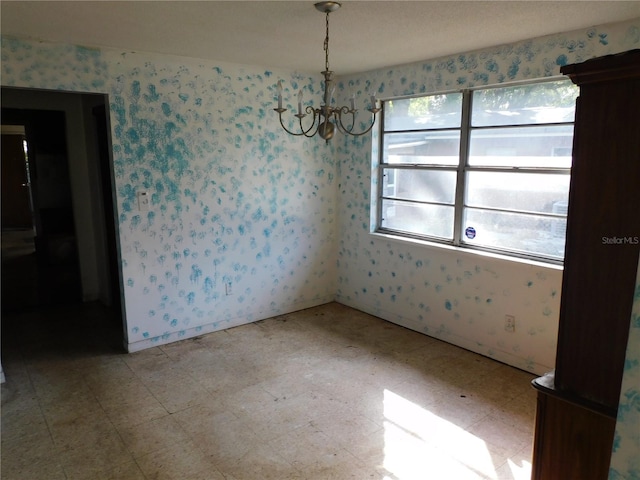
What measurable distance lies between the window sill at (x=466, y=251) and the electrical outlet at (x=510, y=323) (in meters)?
0.44

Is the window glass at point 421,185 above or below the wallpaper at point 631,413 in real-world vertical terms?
above

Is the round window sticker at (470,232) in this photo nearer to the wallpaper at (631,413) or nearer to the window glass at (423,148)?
the window glass at (423,148)

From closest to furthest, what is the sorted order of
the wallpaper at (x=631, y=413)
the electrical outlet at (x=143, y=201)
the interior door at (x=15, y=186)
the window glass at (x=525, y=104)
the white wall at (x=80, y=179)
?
the wallpaper at (x=631, y=413) < the window glass at (x=525, y=104) < the electrical outlet at (x=143, y=201) < the white wall at (x=80, y=179) < the interior door at (x=15, y=186)

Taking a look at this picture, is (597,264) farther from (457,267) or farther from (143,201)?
(143,201)

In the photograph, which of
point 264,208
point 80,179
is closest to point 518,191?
point 264,208

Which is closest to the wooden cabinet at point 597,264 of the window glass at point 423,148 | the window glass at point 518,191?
the window glass at point 518,191

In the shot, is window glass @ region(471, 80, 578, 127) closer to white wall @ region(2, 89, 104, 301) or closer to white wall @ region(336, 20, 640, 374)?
white wall @ region(336, 20, 640, 374)

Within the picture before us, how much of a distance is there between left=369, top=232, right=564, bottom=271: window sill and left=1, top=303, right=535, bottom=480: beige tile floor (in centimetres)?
82

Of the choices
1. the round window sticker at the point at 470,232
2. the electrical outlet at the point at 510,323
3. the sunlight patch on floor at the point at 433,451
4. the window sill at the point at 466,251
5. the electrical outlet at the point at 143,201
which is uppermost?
the electrical outlet at the point at 143,201

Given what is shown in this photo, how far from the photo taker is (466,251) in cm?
366

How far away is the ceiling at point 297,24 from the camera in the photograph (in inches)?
93.4

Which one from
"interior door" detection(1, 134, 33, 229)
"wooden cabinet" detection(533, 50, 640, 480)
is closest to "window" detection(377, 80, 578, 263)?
"wooden cabinet" detection(533, 50, 640, 480)

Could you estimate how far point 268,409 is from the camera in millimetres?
2934

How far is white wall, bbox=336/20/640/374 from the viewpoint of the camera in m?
3.07
